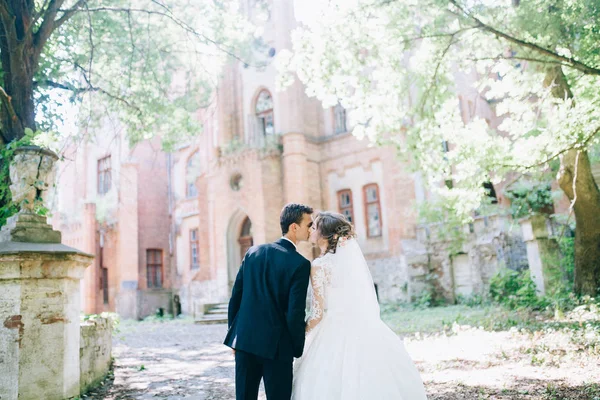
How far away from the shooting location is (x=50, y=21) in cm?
761

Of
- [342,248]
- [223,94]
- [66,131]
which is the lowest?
[342,248]

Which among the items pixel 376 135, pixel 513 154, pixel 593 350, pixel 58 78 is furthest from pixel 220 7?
pixel 593 350

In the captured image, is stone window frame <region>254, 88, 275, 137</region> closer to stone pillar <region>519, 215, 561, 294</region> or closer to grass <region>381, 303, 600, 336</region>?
grass <region>381, 303, 600, 336</region>

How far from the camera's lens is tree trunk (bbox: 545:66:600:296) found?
33.3ft

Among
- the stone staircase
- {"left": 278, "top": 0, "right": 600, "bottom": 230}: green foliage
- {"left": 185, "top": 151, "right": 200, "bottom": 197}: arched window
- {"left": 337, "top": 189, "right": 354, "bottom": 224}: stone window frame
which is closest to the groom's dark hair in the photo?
{"left": 278, "top": 0, "right": 600, "bottom": 230}: green foliage

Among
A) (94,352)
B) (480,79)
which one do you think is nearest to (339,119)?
(480,79)

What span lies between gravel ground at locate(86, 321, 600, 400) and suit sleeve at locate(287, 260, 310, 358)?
88.4 inches

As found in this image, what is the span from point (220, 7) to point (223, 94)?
12484 mm

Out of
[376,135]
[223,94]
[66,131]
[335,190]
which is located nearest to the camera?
[66,131]

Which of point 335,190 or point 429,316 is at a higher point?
point 335,190

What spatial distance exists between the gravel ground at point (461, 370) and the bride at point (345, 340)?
63.6 inches

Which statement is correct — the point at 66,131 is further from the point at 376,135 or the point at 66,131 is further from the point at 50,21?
the point at 376,135

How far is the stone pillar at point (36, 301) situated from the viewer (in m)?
4.90

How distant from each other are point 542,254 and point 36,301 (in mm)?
10270
